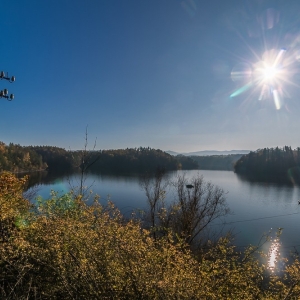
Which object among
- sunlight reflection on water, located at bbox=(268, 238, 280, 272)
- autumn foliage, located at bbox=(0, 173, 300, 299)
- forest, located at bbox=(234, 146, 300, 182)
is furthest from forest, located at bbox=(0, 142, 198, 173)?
autumn foliage, located at bbox=(0, 173, 300, 299)

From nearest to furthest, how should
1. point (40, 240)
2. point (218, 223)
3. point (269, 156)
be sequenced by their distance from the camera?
point (40, 240), point (218, 223), point (269, 156)

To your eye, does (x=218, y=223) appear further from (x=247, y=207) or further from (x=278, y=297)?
(x=278, y=297)

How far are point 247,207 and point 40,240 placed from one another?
2734 cm

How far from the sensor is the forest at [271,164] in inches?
2651

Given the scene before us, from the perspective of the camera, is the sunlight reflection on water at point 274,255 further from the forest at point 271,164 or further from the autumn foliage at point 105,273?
the forest at point 271,164

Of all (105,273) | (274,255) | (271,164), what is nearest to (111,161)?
(271,164)

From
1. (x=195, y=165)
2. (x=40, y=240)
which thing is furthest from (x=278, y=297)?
(x=195, y=165)

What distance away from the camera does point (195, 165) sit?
110375 millimetres

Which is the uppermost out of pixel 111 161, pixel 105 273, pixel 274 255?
pixel 111 161

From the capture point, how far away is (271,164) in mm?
74250

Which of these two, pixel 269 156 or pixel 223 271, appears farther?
pixel 269 156

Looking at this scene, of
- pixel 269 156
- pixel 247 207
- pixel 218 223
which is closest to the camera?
pixel 218 223

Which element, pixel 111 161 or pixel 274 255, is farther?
pixel 111 161

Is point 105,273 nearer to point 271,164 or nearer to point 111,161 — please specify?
point 271,164
